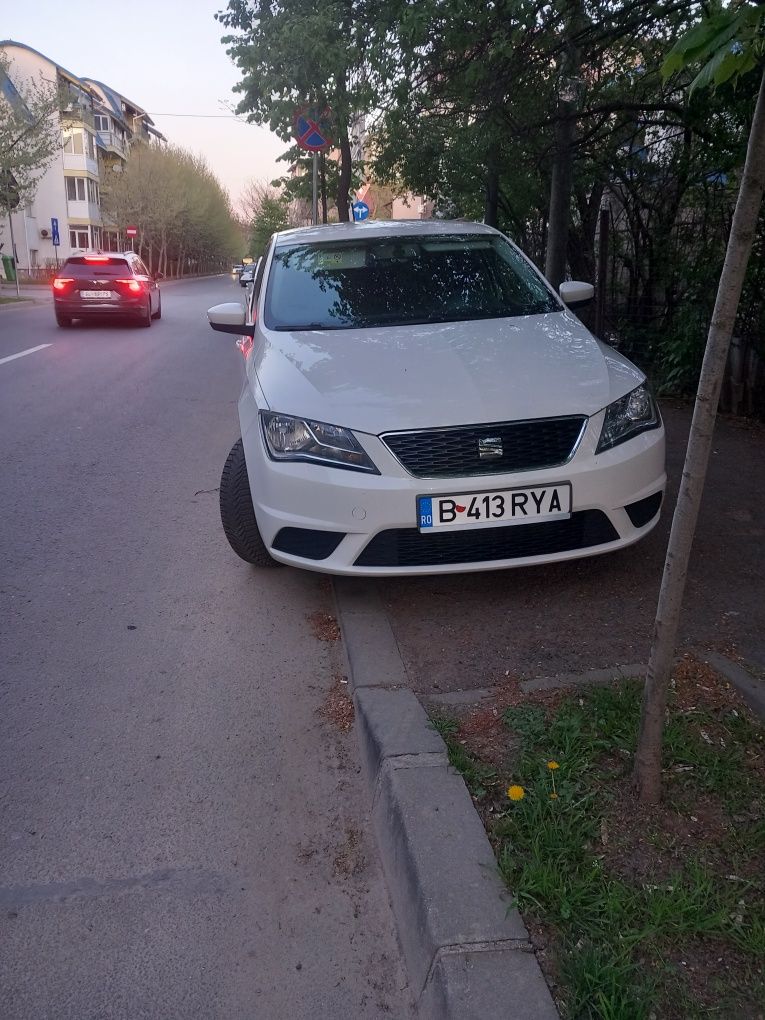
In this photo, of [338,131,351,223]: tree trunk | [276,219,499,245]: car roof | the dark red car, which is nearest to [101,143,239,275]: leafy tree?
[338,131,351,223]: tree trunk

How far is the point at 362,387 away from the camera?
381 cm

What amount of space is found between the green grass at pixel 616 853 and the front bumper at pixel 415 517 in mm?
879

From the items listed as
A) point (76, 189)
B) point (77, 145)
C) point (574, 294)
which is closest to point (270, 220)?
point (76, 189)

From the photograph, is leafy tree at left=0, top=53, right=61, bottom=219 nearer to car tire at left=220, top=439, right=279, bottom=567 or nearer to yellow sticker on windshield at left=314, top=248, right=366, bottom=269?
yellow sticker on windshield at left=314, top=248, right=366, bottom=269

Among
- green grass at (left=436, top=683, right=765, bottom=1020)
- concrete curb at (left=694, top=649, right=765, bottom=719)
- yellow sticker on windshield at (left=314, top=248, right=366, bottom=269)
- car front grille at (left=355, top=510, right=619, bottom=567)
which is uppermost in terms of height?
yellow sticker on windshield at (left=314, top=248, right=366, bottom=269)

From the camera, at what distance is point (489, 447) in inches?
141

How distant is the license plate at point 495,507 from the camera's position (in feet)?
11.6

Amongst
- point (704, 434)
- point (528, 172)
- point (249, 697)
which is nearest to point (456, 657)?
point (249, 697)

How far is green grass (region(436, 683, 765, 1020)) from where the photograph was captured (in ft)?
6.17

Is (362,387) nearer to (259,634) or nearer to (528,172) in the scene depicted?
(259,634)

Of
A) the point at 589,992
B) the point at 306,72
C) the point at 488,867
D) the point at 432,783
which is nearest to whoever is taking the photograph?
the point at 589,992

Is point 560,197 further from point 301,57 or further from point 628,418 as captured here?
point 628,418

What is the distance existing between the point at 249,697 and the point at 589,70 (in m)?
8.52

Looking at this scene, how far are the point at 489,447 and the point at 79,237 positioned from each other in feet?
230
